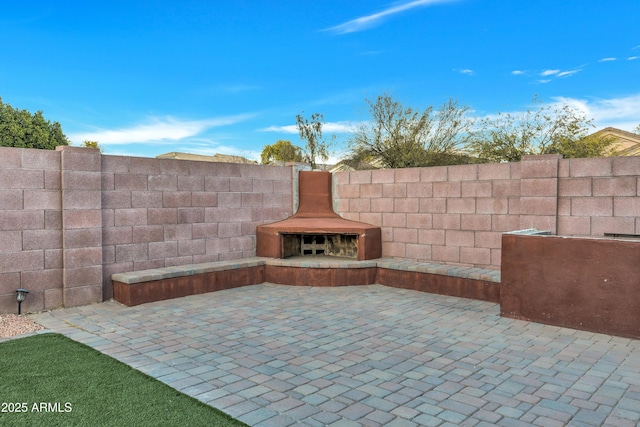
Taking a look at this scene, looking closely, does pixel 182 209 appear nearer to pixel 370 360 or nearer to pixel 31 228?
pixel 31 228

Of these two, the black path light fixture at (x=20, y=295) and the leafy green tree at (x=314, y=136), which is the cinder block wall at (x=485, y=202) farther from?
the leafy green tree at (x=314, y=136)

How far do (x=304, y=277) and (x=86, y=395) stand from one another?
508cm

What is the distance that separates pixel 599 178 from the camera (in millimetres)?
6559

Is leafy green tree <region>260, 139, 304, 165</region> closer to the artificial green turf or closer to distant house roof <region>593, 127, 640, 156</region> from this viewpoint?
distant house roof <region>593, 127, 640, 156</region>

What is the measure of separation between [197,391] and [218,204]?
533 cm

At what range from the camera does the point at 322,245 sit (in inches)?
380

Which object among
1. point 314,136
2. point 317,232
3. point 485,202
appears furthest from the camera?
point 314,136

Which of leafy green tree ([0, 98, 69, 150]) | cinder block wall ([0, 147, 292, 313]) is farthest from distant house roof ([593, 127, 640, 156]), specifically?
leafy green tree ([0, 98, 69, 150])

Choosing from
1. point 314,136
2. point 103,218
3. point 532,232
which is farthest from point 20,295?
point 314,136

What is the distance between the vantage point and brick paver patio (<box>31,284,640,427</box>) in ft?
11.1

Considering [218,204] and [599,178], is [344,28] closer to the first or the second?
[218,204]

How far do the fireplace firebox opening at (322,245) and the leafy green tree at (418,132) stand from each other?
14.0 metres

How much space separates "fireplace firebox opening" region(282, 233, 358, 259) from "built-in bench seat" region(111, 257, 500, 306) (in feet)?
1.55

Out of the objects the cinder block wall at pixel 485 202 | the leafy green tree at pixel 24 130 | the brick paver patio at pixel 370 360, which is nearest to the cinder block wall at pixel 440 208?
the cinder block wall at pixel 485 202
